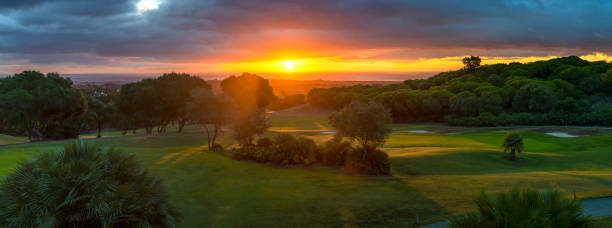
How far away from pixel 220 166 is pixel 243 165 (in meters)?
Answer: 1.88

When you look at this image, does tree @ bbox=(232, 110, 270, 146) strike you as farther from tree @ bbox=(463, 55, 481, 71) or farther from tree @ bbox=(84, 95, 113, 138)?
tree @ bbox=(463, 55, 481, 71)

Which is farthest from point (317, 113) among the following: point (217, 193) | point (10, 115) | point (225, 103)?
point (217, 193)

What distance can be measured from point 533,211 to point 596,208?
10662mm

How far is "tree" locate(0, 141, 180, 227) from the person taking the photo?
7797 millimetres

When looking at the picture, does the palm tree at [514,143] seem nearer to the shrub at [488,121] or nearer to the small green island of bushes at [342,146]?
the small green island of bushes at [342,146]

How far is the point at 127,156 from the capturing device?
938 cm

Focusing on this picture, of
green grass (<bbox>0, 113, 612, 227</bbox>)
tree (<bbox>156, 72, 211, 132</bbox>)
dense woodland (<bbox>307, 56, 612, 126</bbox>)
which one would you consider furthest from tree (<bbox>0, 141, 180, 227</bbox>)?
dense woodland (<bbox>307, 56, 612, 126</bbox>)

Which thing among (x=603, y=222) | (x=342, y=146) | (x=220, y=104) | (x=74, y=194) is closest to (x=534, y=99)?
(x=342, y=146)

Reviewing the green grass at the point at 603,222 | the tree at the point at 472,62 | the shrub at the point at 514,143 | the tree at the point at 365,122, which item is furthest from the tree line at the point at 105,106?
the tree at the point at 472,62

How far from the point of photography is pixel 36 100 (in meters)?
39.1

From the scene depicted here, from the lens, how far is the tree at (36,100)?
37562 mm

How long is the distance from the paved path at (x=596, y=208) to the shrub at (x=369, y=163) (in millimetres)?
9470

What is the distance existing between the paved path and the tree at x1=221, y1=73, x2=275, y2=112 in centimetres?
4823

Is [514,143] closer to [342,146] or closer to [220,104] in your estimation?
[342,146]
